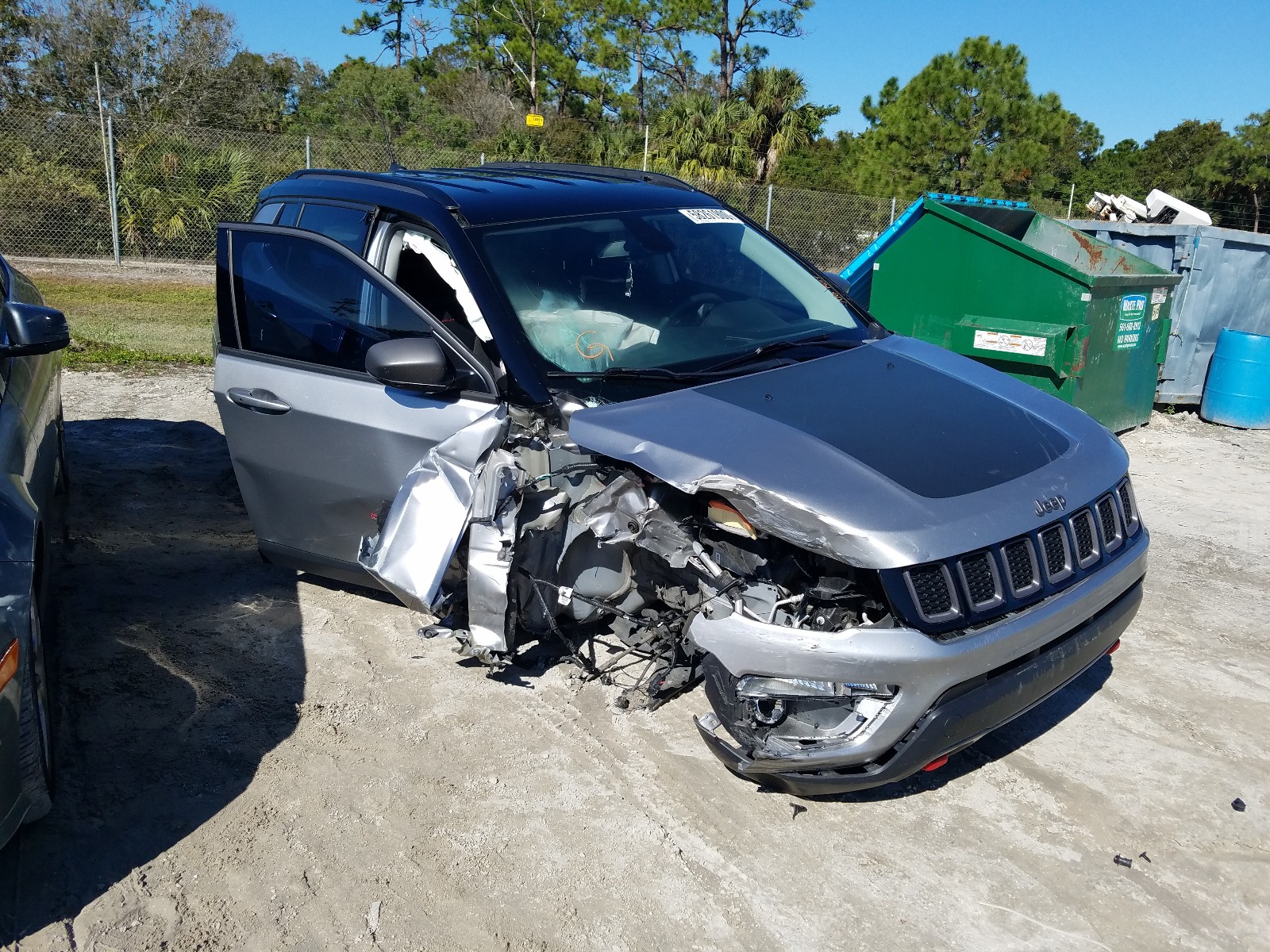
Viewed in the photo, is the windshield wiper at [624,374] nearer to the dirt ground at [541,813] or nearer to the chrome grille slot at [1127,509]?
the dirt ground at [541,813]

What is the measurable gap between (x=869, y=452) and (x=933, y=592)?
0.51 metres

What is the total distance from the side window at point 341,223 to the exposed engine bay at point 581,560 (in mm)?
1090

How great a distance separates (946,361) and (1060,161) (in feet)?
135

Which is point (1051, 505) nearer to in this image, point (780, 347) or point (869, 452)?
point (869, 452)

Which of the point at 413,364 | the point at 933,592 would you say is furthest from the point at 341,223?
the point at 933,592

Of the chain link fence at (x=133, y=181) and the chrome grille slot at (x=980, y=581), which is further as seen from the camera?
the chain link fence at (x=133, y=181)

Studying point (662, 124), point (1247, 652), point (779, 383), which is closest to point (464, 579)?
point (779, 383)

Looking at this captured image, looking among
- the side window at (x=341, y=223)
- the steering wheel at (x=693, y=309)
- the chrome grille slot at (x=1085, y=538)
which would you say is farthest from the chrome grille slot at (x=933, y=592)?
the side window at (x=341, y=223)

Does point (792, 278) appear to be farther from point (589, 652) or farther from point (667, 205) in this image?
point (589, 652)

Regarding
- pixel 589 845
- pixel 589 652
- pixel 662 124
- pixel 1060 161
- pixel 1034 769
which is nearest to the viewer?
pixel 589 845

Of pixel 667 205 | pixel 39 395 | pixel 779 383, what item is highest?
pixel 667 205

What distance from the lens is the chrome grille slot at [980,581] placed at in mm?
2900

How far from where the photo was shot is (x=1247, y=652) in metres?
4.50

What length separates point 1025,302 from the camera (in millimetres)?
7668
